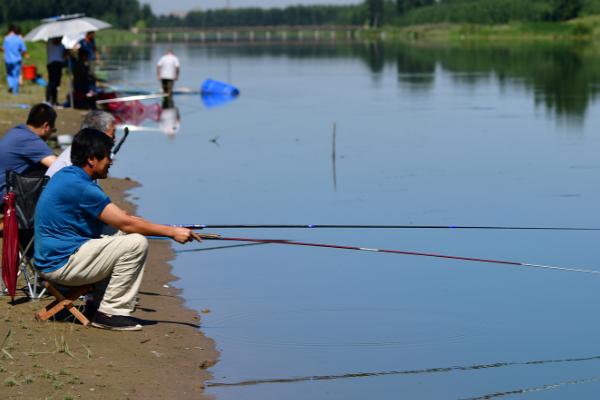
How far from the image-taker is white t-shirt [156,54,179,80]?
29523mm

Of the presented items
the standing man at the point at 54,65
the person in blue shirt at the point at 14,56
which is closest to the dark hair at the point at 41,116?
the standing man at the point at 54,65

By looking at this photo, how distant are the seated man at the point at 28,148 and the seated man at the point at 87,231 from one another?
1.87 meters

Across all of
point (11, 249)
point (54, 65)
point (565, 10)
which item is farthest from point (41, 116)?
point (565, 10)

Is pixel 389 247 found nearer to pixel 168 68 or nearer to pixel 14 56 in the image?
pixel 14 56

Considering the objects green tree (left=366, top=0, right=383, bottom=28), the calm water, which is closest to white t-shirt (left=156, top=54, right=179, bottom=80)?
the calm water

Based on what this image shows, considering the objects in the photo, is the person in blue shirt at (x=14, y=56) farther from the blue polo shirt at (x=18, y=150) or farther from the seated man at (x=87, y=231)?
the seated man at (x=87, y=231)

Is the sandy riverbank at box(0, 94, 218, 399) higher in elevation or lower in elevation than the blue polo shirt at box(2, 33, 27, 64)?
lower

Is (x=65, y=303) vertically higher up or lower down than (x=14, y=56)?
lower down

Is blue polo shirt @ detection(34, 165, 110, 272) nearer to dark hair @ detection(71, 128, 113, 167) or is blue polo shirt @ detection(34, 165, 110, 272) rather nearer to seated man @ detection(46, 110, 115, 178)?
dark hair @ detection(71, 128, 113, 167)

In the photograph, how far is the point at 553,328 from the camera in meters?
8.54

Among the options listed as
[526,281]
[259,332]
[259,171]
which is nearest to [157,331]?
[259,332]

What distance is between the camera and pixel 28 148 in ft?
30.2

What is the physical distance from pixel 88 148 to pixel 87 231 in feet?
1.72

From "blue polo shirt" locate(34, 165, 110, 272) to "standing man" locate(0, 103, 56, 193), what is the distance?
73.8 inches
